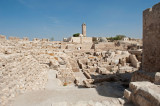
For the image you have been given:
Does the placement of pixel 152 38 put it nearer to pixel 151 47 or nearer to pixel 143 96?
pixel 151 47

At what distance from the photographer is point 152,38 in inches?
188

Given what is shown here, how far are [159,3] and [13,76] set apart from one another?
674 cm

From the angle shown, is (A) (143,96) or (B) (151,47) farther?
(B) (151,47)

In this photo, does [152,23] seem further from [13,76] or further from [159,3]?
[13,76]

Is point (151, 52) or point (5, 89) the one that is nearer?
point (5, 89)

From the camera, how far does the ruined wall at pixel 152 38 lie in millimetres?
4495

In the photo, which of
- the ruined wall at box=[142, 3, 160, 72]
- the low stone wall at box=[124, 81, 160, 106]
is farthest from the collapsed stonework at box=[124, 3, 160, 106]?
the low stone wall at box=[124, 81, 160, 106]

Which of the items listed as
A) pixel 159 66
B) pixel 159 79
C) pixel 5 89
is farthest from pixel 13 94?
pixel 159 66

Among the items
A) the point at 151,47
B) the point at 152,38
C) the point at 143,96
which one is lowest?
the point at 143,96

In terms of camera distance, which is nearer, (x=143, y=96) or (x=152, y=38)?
(x=143, y=96)

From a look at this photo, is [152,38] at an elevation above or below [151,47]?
above

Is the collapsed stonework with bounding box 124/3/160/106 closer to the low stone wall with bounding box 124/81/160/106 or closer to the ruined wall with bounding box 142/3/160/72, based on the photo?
the ruined wall with bounding box 142/3/160/72

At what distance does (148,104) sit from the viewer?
2268 millimetres

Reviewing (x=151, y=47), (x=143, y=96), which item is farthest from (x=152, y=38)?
(x=143, y=96)
